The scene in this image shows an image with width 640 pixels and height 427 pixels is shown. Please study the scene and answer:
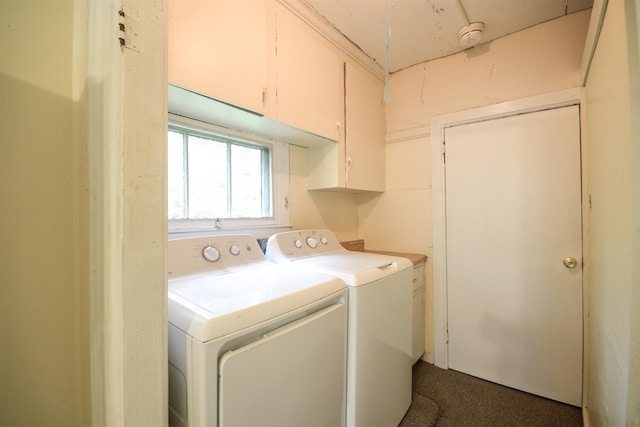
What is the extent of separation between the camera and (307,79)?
1.52m

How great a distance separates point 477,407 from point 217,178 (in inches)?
86.6

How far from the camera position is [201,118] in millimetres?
1370

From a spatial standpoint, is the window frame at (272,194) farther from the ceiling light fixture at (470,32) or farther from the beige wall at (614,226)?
the beige wall at (614,226)

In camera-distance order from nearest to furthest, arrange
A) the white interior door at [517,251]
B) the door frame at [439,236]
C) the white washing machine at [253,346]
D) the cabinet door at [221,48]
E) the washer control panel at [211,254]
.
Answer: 1. the white washing machine at [253,346]
2. the cabinet door at [221,48]
3. the washer control panel at [211,254]
4. the white interior door at [517,251]
5. the door frame at [439,236]

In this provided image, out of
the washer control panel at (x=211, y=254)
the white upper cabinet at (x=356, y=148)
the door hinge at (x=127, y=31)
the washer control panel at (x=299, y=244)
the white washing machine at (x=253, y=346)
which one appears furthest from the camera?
the white upper cabinet at (x=356, y=148)

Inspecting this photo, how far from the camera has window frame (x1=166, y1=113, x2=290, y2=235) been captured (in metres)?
1.34

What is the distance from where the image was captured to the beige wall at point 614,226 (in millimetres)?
657

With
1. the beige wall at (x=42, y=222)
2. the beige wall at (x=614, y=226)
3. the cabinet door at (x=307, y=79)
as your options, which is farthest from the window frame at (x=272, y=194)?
the beige wall at (x=614, y=226)

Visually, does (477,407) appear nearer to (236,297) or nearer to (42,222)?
(236,297)

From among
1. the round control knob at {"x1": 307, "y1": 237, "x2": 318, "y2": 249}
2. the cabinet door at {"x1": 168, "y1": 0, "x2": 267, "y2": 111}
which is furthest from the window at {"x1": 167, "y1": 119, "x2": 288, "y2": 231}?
the cabinet door at {"x1": 168, "y1": 0, "x2": 267, "y2": 111}

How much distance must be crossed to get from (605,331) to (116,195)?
1709 millimetres

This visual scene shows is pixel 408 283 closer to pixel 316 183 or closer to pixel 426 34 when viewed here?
pixel 316 183

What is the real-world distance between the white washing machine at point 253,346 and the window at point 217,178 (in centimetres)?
34

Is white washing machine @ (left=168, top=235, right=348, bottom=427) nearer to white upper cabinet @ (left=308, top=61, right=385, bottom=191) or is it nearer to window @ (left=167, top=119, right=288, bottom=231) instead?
window @ (left=167, top=119, right=288, bottom=231)
